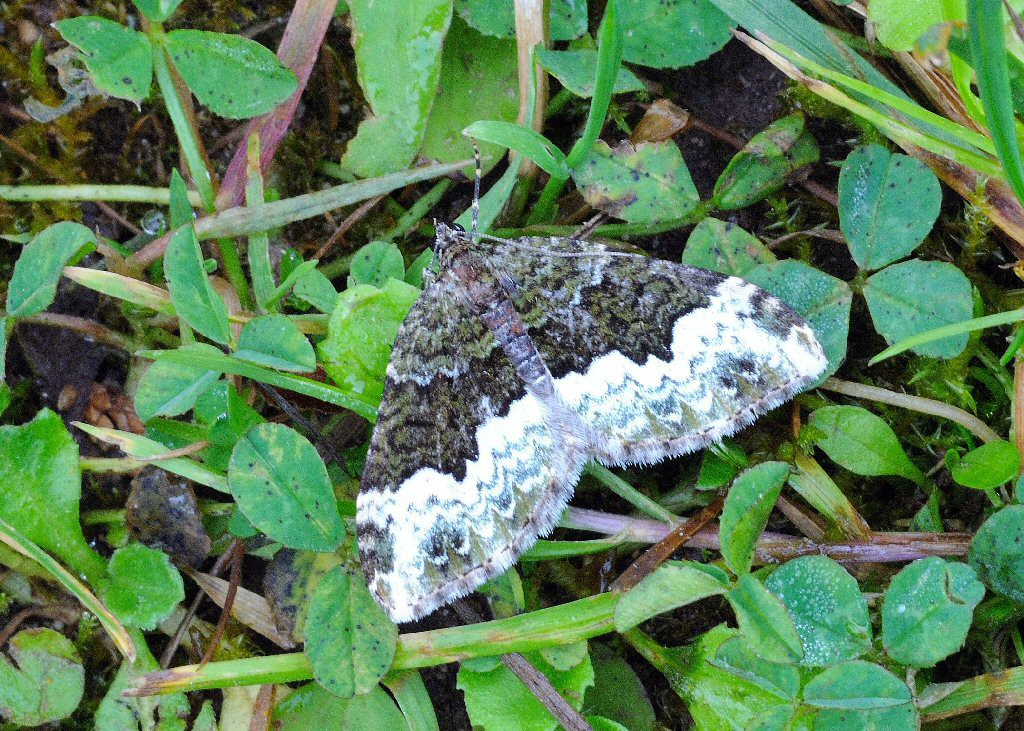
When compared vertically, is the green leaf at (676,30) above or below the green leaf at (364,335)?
above

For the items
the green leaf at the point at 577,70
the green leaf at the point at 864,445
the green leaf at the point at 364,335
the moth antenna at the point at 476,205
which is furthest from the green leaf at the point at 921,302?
the green leaf at the point at 364,335

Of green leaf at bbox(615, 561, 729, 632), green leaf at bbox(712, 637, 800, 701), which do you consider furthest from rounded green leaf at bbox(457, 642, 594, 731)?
green leaf at bbox(712, 637, 800, 701)

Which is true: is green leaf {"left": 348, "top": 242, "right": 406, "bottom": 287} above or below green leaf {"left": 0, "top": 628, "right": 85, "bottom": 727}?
above

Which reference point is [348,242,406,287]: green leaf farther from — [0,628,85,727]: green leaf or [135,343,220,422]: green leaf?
[0,628,85,727]: green leaf

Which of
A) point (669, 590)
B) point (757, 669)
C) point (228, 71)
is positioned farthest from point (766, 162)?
point (228, 71)

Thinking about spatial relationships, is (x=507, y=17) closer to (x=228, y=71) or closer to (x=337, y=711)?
(x=228, y=71)

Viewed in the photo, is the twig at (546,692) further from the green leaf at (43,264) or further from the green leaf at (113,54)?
the green leaf at (113,54)

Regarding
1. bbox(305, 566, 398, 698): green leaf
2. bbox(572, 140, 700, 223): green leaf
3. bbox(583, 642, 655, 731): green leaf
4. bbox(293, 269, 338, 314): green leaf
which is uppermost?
bbox(572, 140, 700, 223): green leaf
